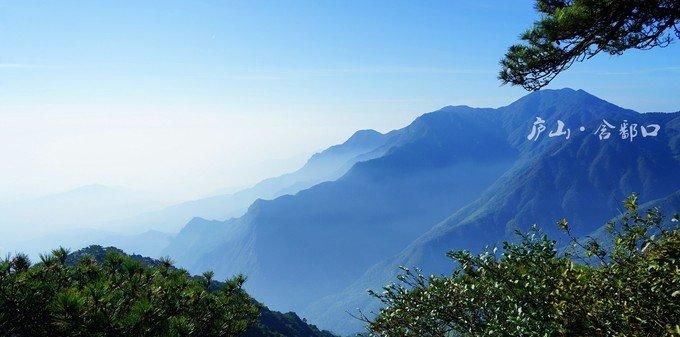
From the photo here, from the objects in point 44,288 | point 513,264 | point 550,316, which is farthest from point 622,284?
point 44,288

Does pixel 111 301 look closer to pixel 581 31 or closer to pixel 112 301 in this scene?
→ pixel 112 301

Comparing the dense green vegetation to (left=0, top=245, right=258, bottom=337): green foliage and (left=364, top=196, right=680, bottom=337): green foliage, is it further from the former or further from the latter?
(left=364, top=196, right=680, bottom=337): green foliage

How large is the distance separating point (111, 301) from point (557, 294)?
7.26 metres

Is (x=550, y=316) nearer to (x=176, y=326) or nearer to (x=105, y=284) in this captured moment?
(x=176, y=326)

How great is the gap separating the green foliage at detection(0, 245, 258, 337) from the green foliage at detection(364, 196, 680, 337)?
11.5 feet

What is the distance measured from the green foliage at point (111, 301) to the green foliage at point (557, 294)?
3.51 m

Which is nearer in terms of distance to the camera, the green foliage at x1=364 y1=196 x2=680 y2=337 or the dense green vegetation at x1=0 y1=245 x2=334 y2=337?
the green foliage at x1=364 y1=196 x2=680 y2=337

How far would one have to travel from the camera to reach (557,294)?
285 inches

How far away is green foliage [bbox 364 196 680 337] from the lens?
6.29m

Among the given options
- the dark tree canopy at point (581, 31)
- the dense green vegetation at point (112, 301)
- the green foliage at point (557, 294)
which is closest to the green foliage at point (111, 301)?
the dense green vegetation at point (112, 301)

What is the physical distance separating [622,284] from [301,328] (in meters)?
126

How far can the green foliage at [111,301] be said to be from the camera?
6988mm

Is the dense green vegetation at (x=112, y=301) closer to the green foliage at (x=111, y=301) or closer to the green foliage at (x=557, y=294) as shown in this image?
the green foliage at (x=111, y=301)

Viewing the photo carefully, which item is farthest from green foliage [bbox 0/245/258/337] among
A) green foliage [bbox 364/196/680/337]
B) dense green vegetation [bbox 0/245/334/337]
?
green foliage [bbox 364/196/680/337]
